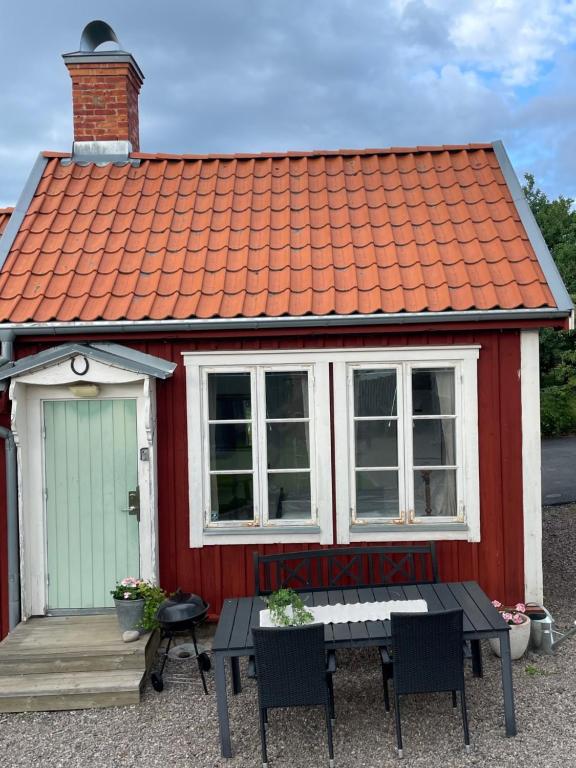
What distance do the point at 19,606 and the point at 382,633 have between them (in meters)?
3.36

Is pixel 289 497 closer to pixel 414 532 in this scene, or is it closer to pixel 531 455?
pixel 414 532

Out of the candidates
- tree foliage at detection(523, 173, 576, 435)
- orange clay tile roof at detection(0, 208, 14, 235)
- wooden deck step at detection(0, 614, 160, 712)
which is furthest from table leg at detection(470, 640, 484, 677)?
tree foliage at detection(523, 173, 576, 435)

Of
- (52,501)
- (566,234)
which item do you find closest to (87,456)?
(52,501)

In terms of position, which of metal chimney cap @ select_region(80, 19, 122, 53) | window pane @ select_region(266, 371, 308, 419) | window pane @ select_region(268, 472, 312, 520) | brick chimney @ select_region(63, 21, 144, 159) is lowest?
window pane @ select_region(268, 472, 312, 520)

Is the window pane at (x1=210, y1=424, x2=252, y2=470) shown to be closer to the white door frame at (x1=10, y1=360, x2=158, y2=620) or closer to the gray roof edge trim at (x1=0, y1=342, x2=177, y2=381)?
the white door frame at (x1=10, y1=360, x2=158, y2=620)

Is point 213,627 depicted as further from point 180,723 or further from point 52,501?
point 52,501

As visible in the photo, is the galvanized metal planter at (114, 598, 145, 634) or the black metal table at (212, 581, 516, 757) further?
the galvanized metal planter at (114, 598, 145, 634)

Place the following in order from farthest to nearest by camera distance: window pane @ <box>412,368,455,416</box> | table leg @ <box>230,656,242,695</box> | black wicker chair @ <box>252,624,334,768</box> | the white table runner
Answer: window pane @ <box>412,368,455,416</box>, table leg @ <box>230,656,242,695</box>, the white table runner, black wicker chair @ <box>252,624,334,768</box>

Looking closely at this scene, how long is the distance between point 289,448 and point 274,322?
3.85ft

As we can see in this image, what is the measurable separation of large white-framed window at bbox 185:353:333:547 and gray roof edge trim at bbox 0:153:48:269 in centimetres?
235

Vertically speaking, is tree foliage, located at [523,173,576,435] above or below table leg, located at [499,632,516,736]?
above

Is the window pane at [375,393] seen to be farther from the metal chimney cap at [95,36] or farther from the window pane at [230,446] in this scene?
the metal chimney cap at [95,36]

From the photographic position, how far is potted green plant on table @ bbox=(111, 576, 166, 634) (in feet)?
18.5

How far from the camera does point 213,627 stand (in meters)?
6.23
